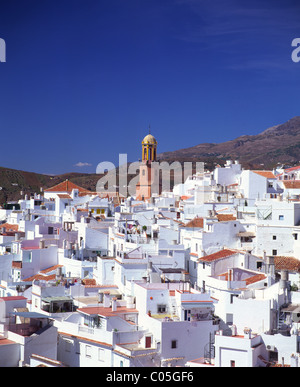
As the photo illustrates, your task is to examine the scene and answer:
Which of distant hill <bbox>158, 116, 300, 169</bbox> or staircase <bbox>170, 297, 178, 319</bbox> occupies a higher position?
distant hill <bbox>158, 116, 300, 169</bbox>

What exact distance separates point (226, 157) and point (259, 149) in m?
8.62

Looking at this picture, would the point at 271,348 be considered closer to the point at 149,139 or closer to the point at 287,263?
the point at 287,263

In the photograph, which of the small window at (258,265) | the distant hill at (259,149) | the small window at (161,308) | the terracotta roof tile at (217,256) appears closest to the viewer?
the small window at (161,308)

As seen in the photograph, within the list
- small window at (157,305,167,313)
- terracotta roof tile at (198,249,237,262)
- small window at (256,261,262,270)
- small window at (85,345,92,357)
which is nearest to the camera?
small window at (85,345,92,357)

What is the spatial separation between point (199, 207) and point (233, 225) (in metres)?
2.78

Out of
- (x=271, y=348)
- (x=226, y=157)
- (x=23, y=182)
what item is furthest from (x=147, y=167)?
(x=226, y=157)

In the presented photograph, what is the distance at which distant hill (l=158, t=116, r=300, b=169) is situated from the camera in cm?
5566

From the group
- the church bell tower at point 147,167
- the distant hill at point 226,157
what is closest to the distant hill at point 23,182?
the distant hill at point 226,157

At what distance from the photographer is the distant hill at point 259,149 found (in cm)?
5566

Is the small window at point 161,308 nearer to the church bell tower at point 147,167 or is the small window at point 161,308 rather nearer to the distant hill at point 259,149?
the church bell tower at point 147,167

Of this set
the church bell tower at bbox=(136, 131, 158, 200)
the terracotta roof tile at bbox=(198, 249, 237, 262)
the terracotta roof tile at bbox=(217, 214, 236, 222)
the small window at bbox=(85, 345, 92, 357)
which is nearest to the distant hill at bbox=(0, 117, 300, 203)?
the church bell tower at bbox=(136, 131, 158, 200)

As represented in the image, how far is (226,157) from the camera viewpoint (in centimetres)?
5950

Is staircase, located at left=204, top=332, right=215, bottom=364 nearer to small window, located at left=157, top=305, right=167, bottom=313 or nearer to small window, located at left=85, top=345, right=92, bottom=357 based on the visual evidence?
small window, located at left=157, top=305, right=167, bottom=313
